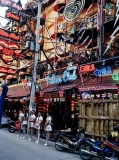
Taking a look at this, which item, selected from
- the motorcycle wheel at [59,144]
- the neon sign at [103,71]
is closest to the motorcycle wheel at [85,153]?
the motorcycle wheel at [59,144]

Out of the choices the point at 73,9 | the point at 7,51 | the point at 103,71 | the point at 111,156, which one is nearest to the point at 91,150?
the point at 111,156

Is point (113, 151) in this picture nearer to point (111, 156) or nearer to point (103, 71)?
point (111, 156)

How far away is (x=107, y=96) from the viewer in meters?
10.7

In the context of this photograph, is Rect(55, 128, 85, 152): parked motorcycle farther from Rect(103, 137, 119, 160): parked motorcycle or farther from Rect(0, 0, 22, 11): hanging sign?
Rect(0, 0, 22, 11): hanging sign

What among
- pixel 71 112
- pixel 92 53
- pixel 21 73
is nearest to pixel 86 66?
pixel 92 53

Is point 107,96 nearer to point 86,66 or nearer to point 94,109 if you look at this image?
point 94,109

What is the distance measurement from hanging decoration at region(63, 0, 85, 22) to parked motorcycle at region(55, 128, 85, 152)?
10511 millimetres

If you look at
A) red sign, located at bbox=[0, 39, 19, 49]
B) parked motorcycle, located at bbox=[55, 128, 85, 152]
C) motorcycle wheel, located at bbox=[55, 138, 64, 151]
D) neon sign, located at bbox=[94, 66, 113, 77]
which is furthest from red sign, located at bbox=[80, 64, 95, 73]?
red sign, located at bbox=[0, 39, 19, 49]

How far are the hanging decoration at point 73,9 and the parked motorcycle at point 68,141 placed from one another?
1051 centimetres

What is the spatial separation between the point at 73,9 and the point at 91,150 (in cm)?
1265

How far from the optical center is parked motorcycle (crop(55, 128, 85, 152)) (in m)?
9.30

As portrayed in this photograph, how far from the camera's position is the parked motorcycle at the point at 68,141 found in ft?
30.5

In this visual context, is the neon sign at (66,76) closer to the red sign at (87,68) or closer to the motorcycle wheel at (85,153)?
the red sign at (87,68)

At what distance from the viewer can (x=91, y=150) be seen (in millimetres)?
8289
